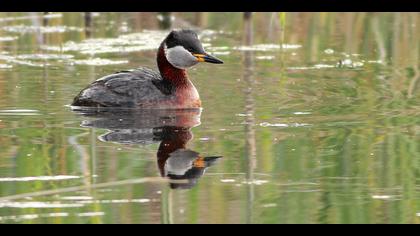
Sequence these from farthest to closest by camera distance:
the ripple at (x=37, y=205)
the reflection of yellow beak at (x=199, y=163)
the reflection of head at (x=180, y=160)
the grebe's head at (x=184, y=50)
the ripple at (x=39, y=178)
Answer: the grebe's head at (x=184, y=50)
the reflection of yellow beak at (x=199, y=163)
the reflection of head at (x=180, y=160)
the ripple at (x=39, y=178)
the ripple at (x=37, y=205)

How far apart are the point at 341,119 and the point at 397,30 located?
6066 mm

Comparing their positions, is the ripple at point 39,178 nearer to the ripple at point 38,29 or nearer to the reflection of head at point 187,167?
the reflection of head at point 187,167

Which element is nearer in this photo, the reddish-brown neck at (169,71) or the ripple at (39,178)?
the ripple at (39,178)

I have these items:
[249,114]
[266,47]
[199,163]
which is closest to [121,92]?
[249,114]

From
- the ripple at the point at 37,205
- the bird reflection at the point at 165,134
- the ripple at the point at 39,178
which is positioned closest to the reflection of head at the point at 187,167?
the bird reflection at the point at 165,134

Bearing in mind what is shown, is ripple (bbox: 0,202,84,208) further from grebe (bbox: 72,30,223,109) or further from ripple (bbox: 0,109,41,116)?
grebe (bbox: 72,30,223,109)

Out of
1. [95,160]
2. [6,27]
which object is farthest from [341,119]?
[6,27]

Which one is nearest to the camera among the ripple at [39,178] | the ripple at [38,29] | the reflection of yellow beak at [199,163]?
the ripple at [39,178]

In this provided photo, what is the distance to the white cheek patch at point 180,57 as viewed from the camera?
1138 centimetres

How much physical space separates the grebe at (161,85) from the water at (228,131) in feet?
0.72

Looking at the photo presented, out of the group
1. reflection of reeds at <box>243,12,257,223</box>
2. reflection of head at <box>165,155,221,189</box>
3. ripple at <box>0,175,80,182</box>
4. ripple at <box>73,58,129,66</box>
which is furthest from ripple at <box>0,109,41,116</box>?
ripple at <box>73,58,129,66</box>

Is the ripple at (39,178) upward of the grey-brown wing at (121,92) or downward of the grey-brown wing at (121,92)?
downward

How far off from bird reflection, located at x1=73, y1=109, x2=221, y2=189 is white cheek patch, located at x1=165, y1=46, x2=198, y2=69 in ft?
2.15

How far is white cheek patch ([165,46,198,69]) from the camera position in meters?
11.4
